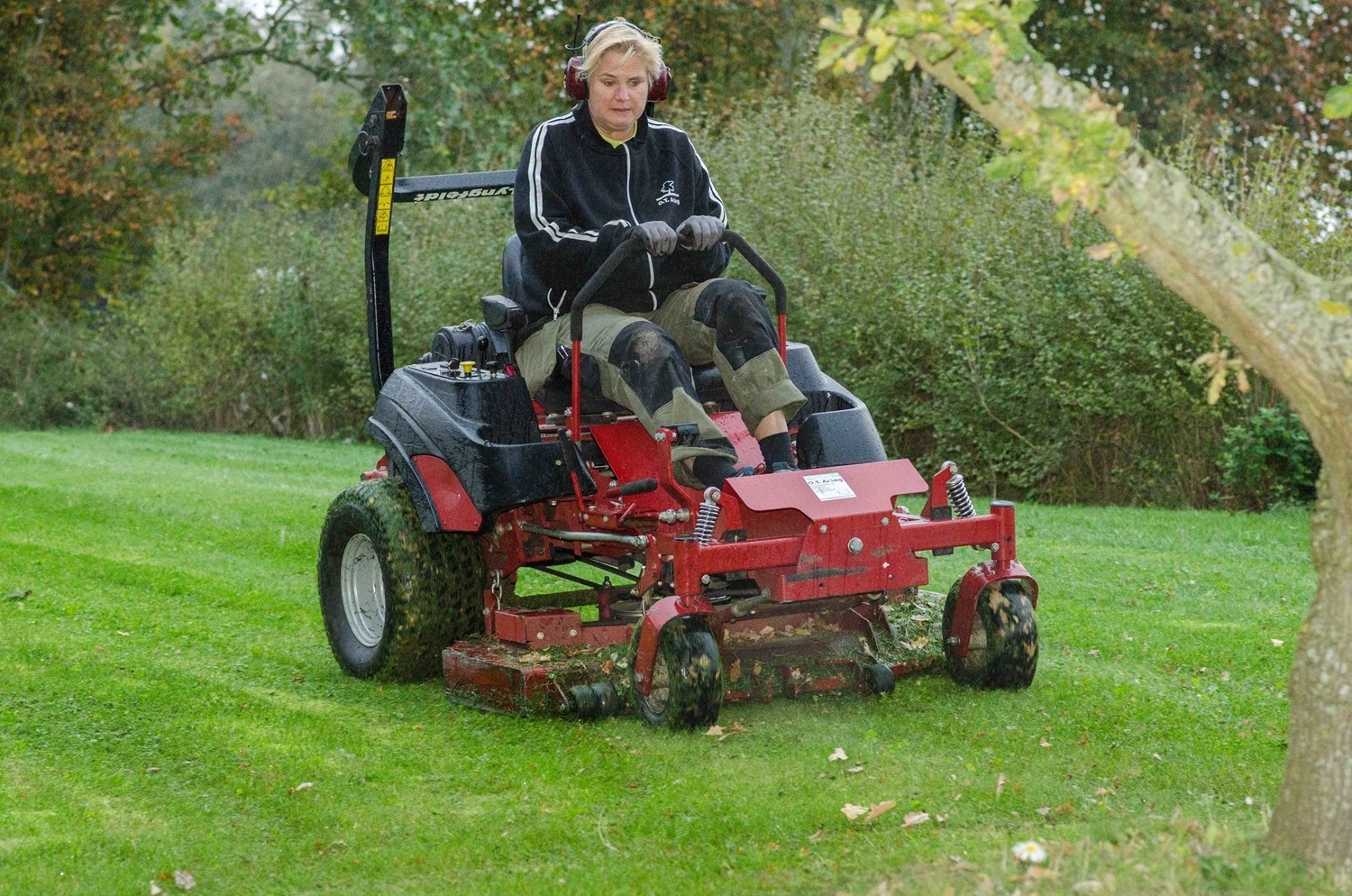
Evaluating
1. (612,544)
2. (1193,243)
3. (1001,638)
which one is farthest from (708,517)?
(1193,243)

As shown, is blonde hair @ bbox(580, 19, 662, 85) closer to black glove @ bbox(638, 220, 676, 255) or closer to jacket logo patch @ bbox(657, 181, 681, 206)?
jacket logo patch @ bbox(657, 181, 681, 206)

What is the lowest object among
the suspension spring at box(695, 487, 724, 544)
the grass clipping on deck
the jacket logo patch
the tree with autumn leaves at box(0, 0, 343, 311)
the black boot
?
the grass clipping on deck

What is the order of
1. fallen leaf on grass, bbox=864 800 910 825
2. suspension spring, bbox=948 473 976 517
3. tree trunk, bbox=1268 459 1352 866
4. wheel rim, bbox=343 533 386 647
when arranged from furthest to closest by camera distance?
wheel rim, bbox=343 533 386 647, suspension spring, bbox=948 473 976 517, fallen leaf on grass, bbox=864 800 910 825, tree trunk, bbox=1268 459 1352 866

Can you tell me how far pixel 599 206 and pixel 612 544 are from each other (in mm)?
1154

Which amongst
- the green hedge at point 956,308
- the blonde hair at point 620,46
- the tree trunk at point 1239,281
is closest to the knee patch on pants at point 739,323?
the blonde hair at point 620,46

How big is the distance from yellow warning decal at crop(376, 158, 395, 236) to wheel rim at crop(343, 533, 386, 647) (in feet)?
3.70

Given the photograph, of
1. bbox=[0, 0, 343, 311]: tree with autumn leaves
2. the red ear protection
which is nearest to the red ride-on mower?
the red ear protection

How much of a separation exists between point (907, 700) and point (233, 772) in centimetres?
200

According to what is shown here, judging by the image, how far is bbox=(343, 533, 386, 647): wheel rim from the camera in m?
5.77

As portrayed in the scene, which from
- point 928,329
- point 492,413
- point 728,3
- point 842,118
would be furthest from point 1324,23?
point 492,413

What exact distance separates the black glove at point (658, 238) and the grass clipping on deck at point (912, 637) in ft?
4.54

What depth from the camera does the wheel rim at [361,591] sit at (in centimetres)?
577

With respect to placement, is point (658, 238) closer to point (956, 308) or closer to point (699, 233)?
point (699, 233)

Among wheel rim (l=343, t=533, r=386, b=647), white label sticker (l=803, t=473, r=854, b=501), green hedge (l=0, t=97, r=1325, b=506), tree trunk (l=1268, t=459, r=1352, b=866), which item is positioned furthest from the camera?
green hedge (l=0, t=97, r=1325, b=506)
